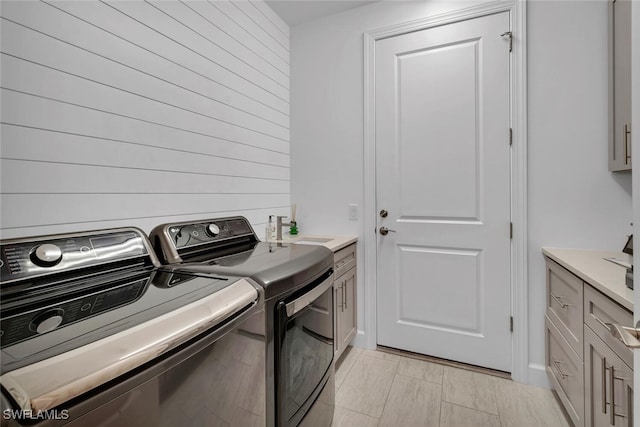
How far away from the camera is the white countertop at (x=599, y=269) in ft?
3.28

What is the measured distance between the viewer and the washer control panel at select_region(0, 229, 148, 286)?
0.81 meters

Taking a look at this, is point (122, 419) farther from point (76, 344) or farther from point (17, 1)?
A: point (17, 1)

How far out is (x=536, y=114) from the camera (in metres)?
1.87

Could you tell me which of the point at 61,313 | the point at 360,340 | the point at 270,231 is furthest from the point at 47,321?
the point at 360,340

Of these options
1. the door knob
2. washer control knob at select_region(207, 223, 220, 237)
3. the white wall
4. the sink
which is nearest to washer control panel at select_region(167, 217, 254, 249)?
washer control knob at select_region(207, 223, 220, 237)

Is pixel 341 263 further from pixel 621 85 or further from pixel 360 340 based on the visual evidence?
pixel 621 85

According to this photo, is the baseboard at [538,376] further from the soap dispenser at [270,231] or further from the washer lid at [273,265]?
the soap dispenser at [270,231]

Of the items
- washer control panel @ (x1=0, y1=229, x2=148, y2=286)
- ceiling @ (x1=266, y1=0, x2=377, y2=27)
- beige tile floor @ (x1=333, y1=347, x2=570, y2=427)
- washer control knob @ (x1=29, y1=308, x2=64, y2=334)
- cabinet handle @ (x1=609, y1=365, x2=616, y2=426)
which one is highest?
ceiling @ (x1=266, y1=0, x2=377, y2=27)

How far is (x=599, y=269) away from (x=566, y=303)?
282mm

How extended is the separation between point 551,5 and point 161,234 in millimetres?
2569

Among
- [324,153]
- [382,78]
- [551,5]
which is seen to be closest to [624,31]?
[551,5]

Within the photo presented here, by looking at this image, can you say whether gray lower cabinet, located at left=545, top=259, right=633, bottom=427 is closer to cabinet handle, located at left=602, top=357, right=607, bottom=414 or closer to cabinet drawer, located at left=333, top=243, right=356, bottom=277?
cabinet handle, located at left=602, top=357, right=607, bottom=414

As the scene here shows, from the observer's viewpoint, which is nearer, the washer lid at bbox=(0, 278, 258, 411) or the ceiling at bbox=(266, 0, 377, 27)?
the washer lid at bbox=(0, 278, 258, 411)

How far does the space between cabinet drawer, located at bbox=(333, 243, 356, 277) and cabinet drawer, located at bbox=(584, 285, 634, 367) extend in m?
1.22
